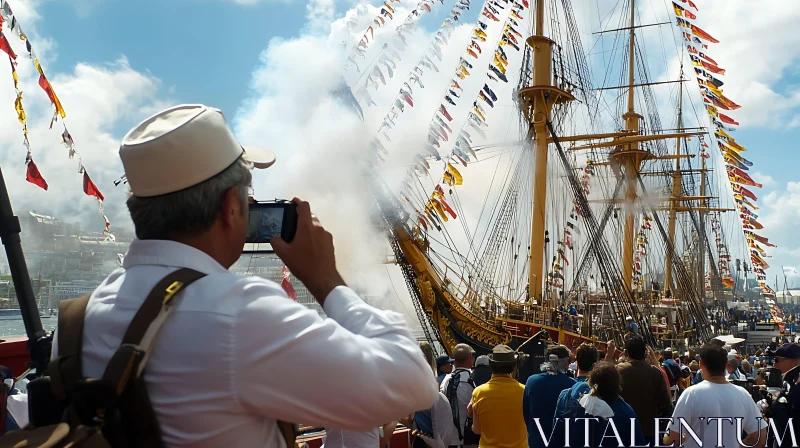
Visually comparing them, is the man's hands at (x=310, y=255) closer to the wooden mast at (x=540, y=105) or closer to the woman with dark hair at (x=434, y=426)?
the woman with dark hair at (x=434, y=426)

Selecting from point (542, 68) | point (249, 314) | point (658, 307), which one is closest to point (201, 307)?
point (249, 314)

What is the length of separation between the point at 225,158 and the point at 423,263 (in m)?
17.6

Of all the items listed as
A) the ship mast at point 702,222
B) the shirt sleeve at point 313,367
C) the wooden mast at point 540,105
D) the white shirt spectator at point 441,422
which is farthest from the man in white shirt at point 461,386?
the ship mast at point 702,222

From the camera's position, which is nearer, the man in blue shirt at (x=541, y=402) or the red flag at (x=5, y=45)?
the man in blue shirt at (x=541, y=402)

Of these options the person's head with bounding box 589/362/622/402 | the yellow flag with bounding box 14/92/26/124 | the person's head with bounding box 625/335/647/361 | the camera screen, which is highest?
the yellow flag with bounding box 14/92/26/124

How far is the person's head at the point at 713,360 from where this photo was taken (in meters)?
4.50

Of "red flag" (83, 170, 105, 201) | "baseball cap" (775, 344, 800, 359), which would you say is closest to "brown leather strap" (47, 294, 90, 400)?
"baseball cap" (775, 344, 800, 359)

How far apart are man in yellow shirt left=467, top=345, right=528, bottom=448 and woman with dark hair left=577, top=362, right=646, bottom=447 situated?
0.68 meters

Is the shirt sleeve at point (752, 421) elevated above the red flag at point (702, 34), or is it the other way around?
the red flag at point (702, 34)

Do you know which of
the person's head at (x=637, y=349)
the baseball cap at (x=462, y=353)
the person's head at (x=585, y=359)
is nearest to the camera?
the person's head at (x=585, y=359)

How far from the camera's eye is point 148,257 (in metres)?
1.31

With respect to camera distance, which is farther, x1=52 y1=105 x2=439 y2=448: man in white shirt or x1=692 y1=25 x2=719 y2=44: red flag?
x1=692 y1=25 x2=719 y2=44: red flag

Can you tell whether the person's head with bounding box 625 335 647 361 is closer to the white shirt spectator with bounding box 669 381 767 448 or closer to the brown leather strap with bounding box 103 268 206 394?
the white shirt spectator with bounding box 669 381 767 448

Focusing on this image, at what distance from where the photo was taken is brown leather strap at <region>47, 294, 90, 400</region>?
1205 millimetres
